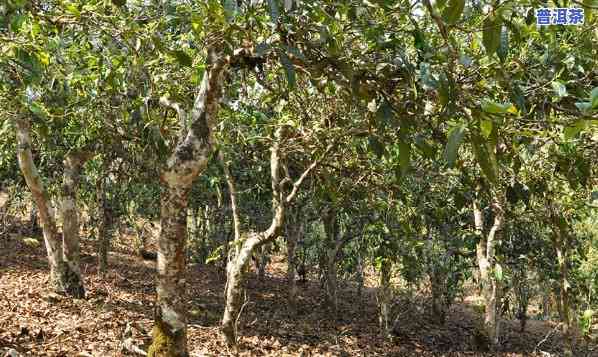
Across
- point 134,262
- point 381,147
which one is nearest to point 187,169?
point 381,147

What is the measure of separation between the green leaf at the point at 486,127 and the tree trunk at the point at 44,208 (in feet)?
27.5

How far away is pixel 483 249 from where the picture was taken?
1194 centimetres

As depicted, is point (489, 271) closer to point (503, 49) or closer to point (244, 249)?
point (244, 249)

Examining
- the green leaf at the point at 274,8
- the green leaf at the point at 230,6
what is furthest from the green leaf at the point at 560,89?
the green leaf at the point at 230,6

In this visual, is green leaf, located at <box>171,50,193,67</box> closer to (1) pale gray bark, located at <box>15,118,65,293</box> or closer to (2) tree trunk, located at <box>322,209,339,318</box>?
(1) pale gray bark, located at <box>15,118,65,293</box>

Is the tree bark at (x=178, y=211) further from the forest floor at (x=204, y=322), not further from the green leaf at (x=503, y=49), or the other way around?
the green leaf at (x=503, y=49)

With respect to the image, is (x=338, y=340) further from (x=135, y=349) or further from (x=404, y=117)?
(x=404, y=117)

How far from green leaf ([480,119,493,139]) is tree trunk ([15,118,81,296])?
838 centimetres

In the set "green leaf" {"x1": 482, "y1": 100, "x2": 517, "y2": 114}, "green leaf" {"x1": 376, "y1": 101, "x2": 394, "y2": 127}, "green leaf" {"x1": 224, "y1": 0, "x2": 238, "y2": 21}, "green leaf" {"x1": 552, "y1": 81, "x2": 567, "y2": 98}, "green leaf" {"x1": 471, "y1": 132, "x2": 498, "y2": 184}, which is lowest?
"green leaf" {"x1": 471, "y1": 132, "x2": 498, "y2": 184}

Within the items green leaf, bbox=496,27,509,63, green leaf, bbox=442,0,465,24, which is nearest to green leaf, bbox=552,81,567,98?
green leaf, bbox=496,27,509,63

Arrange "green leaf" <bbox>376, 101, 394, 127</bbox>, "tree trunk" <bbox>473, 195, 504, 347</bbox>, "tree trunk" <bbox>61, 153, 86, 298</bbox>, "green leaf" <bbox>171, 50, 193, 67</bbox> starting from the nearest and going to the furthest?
"green leaf" <bbox>376, 101, 394, 127</bbox>
"green leaf" <bbox>171, 50, 193, 67</bbox>
"tree trunk" <bbox>61, 153, 86, 298</bbox>
"tree trunk" <bbox>473, 195, 504, 347</bbox>

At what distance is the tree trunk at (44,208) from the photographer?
888 centimetres

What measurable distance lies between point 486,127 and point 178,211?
393cm

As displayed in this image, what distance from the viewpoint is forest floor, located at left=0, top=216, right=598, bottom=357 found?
718 cm
